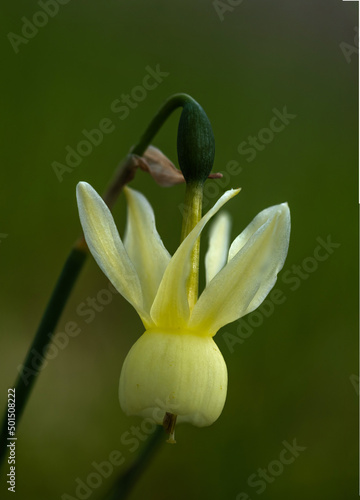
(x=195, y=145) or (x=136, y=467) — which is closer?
(x=195, y=145)

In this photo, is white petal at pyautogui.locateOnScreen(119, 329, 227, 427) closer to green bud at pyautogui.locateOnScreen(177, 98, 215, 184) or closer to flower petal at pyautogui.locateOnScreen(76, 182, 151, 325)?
flower petal at pyautogui.locateOnScreen(76, 182, 151, 325)

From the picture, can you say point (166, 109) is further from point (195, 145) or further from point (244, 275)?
point (244, 275)

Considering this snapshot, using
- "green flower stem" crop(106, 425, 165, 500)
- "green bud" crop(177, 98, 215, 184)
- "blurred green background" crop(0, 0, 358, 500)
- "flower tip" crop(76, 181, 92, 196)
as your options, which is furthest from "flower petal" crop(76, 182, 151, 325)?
"blurred green background" crop(0, 0, 358, 500)

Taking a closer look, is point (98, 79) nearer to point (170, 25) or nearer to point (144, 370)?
point (170, 25)

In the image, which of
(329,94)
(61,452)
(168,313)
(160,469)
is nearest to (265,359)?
(160,469)

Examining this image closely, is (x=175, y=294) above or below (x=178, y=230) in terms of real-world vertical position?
above

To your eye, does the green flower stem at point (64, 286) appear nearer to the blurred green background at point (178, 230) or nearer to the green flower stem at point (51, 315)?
the green flower stem at point (51, 315)

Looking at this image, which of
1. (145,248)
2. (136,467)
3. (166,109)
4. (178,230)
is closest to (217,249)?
(145,248)

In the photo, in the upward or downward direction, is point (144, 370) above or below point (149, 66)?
below
